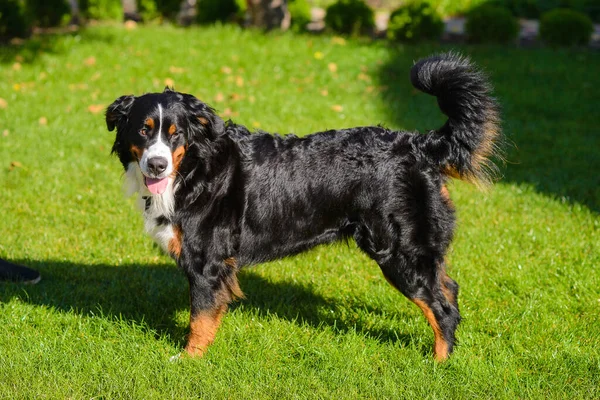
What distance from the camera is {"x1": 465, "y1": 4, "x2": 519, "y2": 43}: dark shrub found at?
12.9 meters

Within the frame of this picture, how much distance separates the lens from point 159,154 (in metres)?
3.68

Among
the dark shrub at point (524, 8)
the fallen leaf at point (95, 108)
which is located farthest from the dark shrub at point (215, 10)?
the dark shrub at point (524, 8)

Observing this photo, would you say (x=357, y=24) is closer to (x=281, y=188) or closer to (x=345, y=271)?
(x=345, y=271)

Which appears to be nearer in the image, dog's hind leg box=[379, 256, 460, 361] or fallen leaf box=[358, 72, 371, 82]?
dog's hind leg box=[379, 256, 460, 361]

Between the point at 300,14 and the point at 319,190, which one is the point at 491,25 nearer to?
the point at 300,14

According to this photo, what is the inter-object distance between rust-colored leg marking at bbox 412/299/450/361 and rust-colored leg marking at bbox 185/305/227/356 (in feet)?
3.78

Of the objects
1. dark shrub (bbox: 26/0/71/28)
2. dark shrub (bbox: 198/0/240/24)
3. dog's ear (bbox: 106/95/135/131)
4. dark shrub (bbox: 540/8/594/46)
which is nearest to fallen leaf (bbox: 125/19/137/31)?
dark shrub (bbox: 26/0/71/28)

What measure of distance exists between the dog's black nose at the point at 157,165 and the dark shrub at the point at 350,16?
10.0m

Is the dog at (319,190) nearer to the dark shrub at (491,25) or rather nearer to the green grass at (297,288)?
the green grass at (297,288)

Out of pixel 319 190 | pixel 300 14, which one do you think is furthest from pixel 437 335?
pixel 300 14

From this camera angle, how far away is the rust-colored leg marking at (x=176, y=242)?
157 inches

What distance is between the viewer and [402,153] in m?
3.97

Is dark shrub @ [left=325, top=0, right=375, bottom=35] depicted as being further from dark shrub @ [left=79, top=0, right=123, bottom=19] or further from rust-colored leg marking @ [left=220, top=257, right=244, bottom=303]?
rust-colored leg marking @ [left=220, top=257, right=244, bottom=303]

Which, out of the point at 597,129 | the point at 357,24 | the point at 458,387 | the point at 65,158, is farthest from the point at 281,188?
the point at 357,24
